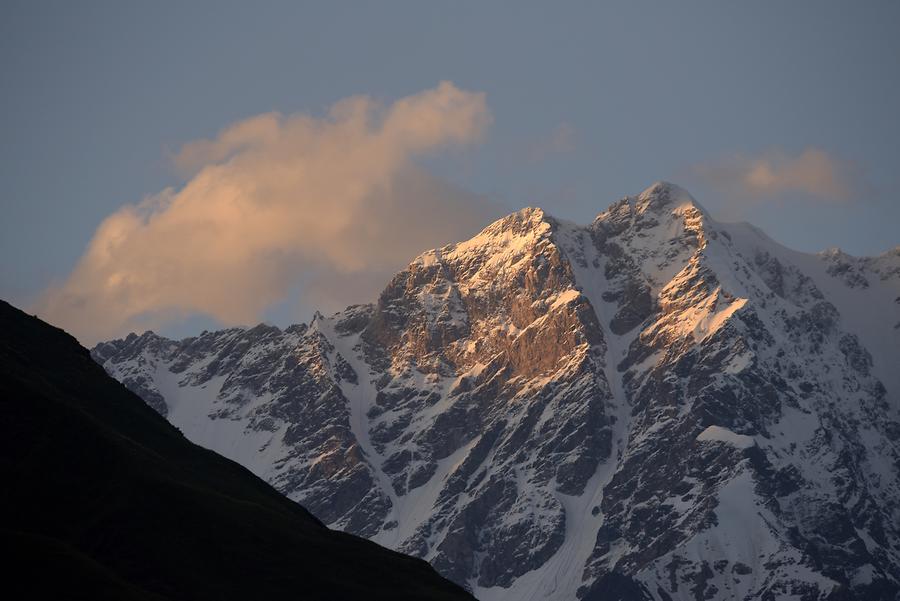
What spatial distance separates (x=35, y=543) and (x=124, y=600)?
1103 centimetres

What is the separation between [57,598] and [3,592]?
6.67m

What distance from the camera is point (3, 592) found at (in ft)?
556

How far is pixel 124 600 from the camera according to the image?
588 ft

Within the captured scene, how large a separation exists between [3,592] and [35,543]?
1376 cm

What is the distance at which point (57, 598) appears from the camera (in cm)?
17475

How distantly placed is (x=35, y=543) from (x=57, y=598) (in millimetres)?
9826

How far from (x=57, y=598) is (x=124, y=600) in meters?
7.08

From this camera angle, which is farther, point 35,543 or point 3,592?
point 35,543
